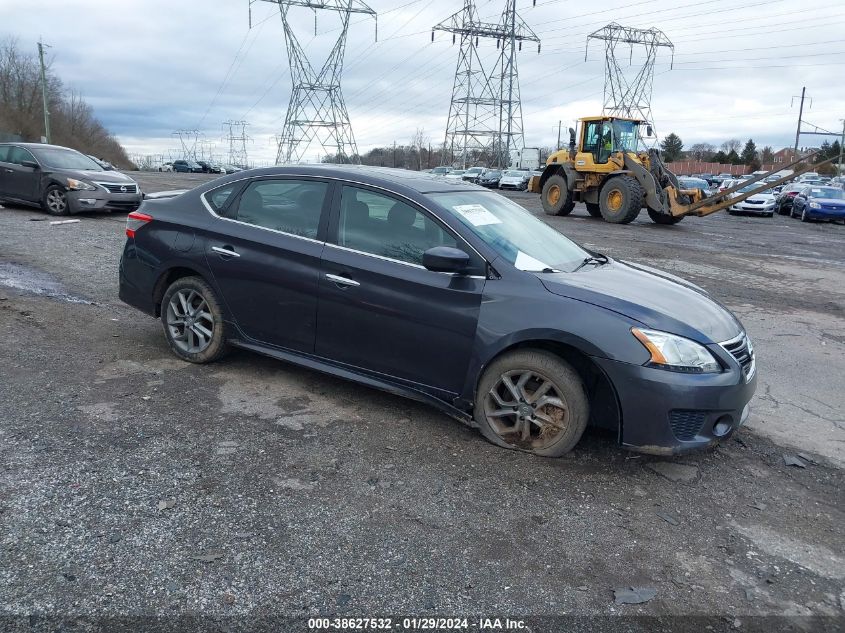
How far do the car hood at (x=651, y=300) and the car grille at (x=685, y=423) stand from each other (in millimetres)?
422

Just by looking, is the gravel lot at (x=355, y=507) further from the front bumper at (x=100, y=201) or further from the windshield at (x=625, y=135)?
the windshield at (x=625, y=135)

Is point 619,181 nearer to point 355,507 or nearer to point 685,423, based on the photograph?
point 685,423

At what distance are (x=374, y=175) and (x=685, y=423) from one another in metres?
2.60

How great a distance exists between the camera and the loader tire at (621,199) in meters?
19.7

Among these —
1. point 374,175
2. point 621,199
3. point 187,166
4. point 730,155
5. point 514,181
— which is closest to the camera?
point 374,175

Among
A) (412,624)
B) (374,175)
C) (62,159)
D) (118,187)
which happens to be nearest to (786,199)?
(118,187)

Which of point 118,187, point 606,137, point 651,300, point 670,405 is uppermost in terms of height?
point 606,137

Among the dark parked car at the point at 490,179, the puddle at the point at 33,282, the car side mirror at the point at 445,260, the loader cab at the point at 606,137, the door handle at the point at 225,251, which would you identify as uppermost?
the loader cab at the point at 606,137

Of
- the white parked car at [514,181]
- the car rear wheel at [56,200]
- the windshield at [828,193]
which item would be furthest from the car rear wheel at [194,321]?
the white parked car at [514,181]

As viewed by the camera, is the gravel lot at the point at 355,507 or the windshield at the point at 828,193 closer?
the gravel lot at the point at 355,507

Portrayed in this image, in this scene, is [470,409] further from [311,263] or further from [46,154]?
[46,154]

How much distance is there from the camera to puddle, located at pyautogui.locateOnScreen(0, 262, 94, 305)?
733 centimetres

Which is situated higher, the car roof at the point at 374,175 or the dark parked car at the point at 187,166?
the dark parked car at the point at 187,166

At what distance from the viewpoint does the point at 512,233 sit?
181 inches
